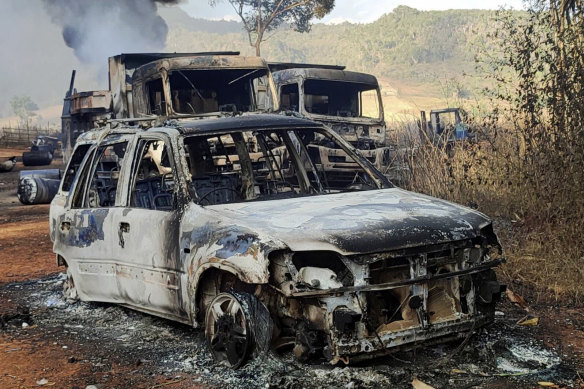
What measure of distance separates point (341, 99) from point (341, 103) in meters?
0.08

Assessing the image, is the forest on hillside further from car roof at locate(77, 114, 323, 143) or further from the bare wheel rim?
the bare wheel rim

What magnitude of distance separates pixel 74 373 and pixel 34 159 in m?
24.7

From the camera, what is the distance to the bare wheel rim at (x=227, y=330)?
4207mm

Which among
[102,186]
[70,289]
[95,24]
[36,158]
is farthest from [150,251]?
[95,24]

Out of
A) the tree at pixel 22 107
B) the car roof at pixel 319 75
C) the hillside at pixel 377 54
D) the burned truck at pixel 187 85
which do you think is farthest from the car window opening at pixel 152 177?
the tree at pixel 22 107

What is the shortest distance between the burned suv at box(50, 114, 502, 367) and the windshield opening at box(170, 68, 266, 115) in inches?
198

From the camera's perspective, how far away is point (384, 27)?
101 metres

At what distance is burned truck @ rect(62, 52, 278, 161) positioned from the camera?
1077 cm

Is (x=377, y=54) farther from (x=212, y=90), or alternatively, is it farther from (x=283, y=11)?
(x=212, y=90)

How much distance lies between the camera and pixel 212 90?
11508 mm

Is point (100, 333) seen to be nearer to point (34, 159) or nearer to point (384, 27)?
point (34, 159)

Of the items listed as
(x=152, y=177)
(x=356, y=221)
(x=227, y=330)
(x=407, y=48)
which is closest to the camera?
(x=356, y=221)

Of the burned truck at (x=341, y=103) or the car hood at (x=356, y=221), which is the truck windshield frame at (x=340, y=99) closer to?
the burned truck at (x=341, y=103)

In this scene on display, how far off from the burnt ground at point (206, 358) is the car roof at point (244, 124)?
1.56 metres
